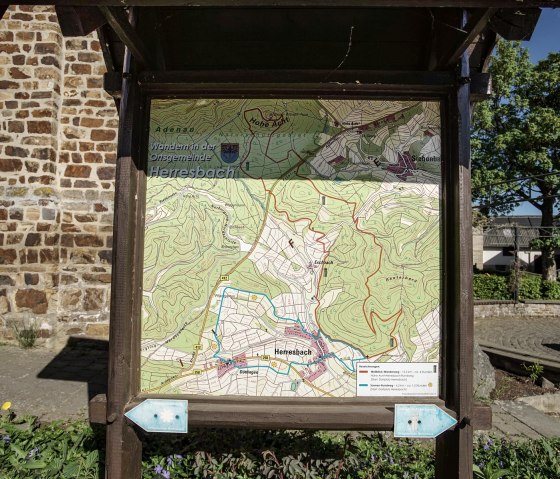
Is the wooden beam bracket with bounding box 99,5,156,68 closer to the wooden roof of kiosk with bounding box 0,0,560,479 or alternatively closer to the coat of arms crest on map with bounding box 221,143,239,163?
the wooden roof of kiosk with bounding box 0,0,560,479

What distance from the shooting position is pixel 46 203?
19.8 ft

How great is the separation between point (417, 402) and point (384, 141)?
4.38 ft

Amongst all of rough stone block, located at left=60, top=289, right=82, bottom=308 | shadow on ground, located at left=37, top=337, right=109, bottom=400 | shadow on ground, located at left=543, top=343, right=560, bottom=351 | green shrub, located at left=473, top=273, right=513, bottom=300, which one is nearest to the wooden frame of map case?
shadow on ground, located at left=37, top=337, right=109, bottom=400

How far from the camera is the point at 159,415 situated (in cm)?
211

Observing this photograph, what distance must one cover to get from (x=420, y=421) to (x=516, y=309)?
15.4 m

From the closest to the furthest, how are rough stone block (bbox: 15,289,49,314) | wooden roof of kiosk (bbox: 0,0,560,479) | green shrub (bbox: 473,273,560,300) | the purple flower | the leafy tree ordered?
wooden roof of kiosk (bbox: 0,0,560,479) → the purple flower → rough stone block (bbox: 15,289,49,314) → green shrub (bbox: 473,273,560,300) → the leafy tree

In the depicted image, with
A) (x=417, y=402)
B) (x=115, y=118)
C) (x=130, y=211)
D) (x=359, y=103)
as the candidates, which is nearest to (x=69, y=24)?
(x=130, y=211)

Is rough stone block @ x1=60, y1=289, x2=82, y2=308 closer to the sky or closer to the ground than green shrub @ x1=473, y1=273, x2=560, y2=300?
closer to the sky

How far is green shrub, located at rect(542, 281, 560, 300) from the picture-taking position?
1829 centimetres

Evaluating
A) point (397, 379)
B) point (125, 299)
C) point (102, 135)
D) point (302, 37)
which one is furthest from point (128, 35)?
point (102, 135)

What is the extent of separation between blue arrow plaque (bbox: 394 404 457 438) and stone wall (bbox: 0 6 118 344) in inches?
203

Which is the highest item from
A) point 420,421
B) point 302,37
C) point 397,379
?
point 302,37

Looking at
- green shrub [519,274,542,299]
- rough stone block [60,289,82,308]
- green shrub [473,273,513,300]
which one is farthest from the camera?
green shrub [519,274,542,299]

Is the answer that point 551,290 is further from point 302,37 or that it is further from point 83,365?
point 302,37
